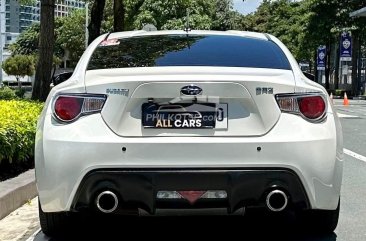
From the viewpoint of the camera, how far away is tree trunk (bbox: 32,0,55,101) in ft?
38.7

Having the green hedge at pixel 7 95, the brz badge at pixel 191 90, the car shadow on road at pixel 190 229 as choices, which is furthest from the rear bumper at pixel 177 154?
the green hedge at pixel 7 95

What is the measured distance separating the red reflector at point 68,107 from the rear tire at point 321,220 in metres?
2.00

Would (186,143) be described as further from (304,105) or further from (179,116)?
(304,105)

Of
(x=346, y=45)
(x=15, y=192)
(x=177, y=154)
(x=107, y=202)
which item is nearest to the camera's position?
(x=177, y=154)

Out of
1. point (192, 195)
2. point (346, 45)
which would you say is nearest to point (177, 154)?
point (192, 195)

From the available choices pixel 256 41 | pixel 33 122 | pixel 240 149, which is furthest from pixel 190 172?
pixel 33 122

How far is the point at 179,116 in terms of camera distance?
13.7 feet

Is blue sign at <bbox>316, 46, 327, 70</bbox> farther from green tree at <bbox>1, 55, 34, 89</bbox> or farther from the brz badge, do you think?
the brz badge

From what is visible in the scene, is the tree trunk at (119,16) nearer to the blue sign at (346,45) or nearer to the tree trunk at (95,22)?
the tree trunk at (95,22)

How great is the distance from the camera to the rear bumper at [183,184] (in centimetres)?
414

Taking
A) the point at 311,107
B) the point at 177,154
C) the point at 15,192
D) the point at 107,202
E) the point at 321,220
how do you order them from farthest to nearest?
the point at 15,192, the point at 321,220, the point at 311,107, the point at 107,202, the point at 177,154

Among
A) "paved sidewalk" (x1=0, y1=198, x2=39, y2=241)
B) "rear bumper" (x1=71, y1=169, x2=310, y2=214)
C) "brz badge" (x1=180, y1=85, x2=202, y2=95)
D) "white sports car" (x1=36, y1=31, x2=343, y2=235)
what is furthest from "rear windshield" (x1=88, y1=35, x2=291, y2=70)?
"paved sidewalk" (x1=0, y1=198, x2=39, y2=241)

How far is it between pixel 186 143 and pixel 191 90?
35 centimetres

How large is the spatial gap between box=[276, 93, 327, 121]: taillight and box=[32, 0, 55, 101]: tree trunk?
8.23 meters
